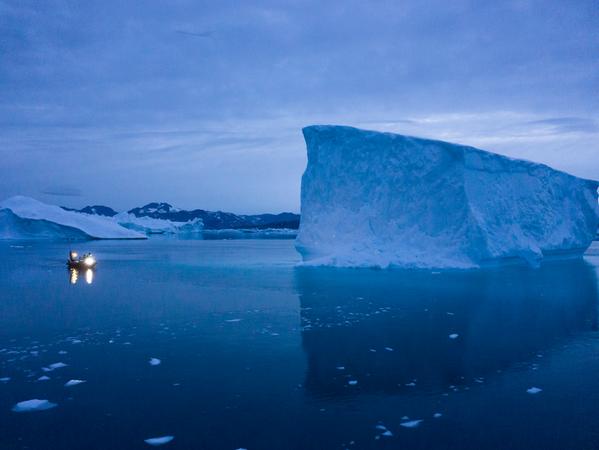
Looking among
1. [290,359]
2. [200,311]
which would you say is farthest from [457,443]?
[200,311]

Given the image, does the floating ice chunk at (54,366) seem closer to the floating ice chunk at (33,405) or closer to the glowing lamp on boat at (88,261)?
the floating ice chunk at (33,405)

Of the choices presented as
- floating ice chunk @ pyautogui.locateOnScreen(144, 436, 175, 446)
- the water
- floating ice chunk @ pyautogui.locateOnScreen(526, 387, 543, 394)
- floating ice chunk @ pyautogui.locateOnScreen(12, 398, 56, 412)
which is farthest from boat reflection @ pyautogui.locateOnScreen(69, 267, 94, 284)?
floating ice chunk @ pyautogui.locateOnScreen(526, 387, 543, 394)

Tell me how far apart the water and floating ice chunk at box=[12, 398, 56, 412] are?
96 mm

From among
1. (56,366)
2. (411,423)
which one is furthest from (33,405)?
(411,423)

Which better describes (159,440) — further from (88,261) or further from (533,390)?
(88,261)

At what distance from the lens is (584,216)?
26594 mm

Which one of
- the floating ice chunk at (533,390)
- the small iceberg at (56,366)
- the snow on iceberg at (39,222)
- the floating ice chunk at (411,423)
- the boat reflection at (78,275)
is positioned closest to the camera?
the floating ice chunk at (411,423)

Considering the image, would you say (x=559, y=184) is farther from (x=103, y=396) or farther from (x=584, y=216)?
(x=103, y=396)

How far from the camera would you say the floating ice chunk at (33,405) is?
16.7 ft

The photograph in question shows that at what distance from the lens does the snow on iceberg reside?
4994cm

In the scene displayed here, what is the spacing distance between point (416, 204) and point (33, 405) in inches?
691

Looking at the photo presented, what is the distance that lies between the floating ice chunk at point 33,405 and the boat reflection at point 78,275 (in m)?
11.8

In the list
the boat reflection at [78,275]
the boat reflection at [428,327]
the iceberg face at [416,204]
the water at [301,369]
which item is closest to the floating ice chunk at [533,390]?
the water at [301,369]

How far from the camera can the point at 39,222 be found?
51125mm
